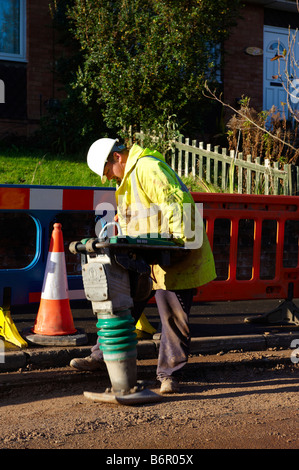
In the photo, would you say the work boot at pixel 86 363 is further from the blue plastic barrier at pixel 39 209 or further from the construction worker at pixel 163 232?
the blue plastic barrier at pixel 39 209

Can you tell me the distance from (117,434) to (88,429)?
192 mm

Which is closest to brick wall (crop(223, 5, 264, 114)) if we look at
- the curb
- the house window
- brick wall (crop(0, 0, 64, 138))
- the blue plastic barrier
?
brick wall (crop(0, 0, 64, 138))

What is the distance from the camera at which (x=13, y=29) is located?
46.2 feet

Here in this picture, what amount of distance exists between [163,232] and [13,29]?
10.7m

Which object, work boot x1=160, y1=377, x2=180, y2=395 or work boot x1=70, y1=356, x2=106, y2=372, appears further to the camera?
work boot x1=70, y1=356, x2=106, y2=372

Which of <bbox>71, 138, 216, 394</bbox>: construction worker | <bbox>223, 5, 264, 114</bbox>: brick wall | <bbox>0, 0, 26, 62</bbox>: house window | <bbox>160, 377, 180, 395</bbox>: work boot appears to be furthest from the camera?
<bbox>223, 5, 264, 114</bbox>: brick wall

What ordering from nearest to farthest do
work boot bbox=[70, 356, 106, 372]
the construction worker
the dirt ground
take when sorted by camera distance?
the dirt ground
the construction worker
work boot bbox=[70, 356, 106, 372]

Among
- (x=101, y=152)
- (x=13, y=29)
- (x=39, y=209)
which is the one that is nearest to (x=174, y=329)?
(x=101, y=152)

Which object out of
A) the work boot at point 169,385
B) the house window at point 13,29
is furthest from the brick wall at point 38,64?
the work boot at point 169,385

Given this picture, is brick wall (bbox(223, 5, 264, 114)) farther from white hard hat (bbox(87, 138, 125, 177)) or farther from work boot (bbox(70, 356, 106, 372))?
work boot (bbox(70, 356, 106, 372))

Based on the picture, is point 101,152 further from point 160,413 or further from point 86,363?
point 160,413

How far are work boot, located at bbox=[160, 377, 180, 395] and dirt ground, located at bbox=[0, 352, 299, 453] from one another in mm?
63

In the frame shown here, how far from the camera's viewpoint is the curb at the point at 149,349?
496 cm

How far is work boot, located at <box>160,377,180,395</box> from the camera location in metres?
4.60
